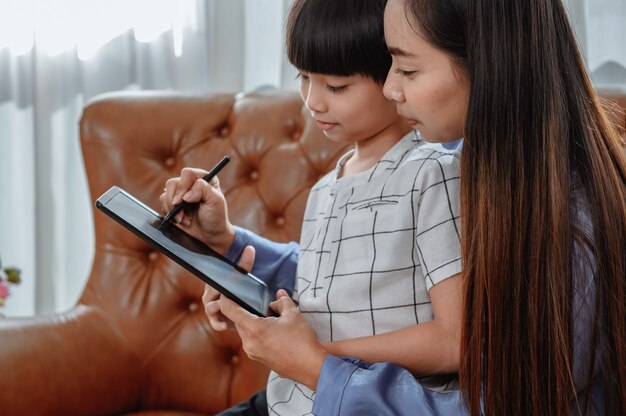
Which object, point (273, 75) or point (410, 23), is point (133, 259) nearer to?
point (273, 75)

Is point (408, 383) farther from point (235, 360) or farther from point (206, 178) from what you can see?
point (235, 360)

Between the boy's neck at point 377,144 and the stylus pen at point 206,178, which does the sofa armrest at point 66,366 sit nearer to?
the stylus pen at point 206,178

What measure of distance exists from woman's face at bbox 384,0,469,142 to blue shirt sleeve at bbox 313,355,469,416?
0.87 ft

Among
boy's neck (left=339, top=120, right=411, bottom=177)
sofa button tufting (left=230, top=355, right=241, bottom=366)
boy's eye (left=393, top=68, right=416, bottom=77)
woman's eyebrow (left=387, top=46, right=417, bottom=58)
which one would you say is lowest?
sofa button tufting (left=230, top=355, right=241, bottom=366)

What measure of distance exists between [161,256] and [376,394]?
80 centimetres

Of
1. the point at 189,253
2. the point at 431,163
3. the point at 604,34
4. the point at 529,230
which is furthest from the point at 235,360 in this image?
the point at 604,34

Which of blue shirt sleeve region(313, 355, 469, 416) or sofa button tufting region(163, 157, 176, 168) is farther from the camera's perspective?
sofa button tufting region(163, 157, 176, 168)

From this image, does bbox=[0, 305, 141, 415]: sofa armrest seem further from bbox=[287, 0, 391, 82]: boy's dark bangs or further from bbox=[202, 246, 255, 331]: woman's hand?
bbox=[287, 0, 391, 82]: boy's dark bangs

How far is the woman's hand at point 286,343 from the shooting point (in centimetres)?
87

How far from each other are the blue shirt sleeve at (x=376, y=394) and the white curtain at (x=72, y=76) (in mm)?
1107

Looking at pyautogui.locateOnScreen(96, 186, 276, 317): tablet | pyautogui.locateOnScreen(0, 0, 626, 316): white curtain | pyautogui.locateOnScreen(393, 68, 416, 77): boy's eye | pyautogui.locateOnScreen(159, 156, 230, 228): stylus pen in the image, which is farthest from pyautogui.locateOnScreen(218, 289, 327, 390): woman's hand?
pyautogui.locateOnScreen(0, 0, 626, 316): white curtain

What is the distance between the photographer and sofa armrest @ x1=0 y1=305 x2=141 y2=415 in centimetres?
133

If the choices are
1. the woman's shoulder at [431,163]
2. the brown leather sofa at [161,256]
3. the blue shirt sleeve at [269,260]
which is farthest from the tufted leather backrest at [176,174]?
the woman's shoulder at [431,163]

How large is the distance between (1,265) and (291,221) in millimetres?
868
